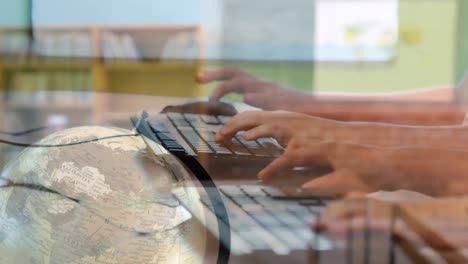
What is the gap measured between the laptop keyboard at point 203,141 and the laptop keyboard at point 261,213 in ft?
0.10

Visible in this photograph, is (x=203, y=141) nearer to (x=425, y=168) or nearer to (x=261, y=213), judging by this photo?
(x=261, y=213)

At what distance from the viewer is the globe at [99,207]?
1.33ft

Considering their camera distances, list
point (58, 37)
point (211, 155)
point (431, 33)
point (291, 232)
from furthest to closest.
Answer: point (58, 37), point (431, 33), point (291, 232), point (211, 155)

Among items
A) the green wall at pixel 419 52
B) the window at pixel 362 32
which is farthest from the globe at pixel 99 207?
the window at pixel 362 32

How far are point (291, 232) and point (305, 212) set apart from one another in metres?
0.06

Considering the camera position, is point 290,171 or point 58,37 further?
point 58,37

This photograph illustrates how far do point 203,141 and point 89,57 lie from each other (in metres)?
2.12

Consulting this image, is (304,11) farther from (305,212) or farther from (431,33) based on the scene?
(305,212)

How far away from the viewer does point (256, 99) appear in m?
0.51

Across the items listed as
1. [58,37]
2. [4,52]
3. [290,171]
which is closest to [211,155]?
[290,171]

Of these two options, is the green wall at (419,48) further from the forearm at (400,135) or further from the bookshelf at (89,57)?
the forearm at (400,135)

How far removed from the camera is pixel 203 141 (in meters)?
0.44

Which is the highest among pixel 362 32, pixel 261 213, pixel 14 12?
pixel 14 12

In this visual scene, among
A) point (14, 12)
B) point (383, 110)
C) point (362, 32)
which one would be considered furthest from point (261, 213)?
point (14, 12)
